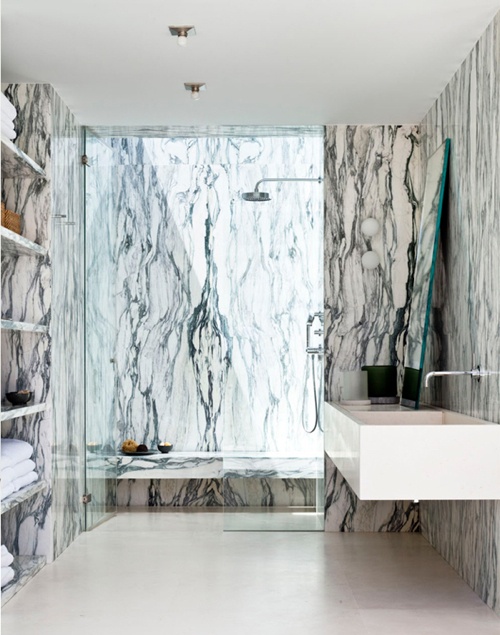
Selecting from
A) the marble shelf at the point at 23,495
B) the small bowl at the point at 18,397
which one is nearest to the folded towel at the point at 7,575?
the marble shelf at the point at 23,495

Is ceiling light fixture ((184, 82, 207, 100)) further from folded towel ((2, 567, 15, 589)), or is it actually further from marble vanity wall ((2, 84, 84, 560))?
folded towel ((2, 567, 15, 589))

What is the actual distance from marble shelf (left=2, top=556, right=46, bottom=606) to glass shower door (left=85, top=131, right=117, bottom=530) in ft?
2.94

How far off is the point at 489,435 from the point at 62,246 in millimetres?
2739

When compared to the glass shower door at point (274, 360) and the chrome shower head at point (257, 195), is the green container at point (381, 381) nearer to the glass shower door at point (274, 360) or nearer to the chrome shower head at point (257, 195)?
the glass shower door at point (274, 360)

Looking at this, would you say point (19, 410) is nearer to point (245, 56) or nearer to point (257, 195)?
point (245, 56)

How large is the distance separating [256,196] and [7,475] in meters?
2.45

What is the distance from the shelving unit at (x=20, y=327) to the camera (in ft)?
12.8

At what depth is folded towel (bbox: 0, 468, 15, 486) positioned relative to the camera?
3.91 m

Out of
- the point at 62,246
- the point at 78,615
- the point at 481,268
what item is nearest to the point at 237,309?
the point at 62,246

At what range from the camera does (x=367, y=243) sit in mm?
5496

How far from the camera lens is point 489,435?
11.1ft

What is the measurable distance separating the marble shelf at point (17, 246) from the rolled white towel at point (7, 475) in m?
1.11

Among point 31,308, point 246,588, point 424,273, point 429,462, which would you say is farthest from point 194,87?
point 246,588

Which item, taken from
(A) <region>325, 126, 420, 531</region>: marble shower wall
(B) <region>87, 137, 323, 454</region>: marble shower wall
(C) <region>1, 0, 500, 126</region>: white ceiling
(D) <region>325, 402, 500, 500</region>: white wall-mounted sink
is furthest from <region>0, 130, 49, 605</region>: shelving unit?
(A) <region>325, 126, 420, 531</region>: marble shower wall
